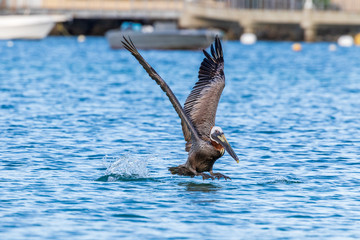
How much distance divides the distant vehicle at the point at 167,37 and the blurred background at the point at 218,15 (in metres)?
19.1

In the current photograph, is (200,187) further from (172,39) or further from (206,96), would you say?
(172,39)

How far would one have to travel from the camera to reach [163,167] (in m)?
16.3

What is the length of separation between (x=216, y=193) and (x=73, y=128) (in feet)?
27.9

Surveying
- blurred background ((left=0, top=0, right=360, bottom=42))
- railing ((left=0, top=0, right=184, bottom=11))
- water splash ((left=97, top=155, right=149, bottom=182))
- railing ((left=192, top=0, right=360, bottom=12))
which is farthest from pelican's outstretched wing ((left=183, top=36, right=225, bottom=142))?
railing ((left=192, top=0, right=360, bottom=12))

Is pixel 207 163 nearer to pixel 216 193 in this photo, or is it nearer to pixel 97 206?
pixel 216 193

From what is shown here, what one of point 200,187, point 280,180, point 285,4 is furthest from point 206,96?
point 285,4

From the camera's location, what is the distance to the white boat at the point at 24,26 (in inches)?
3169

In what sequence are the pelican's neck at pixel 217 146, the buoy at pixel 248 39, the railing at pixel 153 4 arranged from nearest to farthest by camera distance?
the pelican's neck at pixel 217 146 → the buoy at pixel 248 39 → the railing at pixel 153 4

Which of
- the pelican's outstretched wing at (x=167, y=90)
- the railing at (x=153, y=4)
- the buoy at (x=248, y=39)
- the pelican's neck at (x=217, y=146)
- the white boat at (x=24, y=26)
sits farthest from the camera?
the railing at (x=153, y=4)

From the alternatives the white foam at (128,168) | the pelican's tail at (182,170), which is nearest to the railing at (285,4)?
the white foam at (128,168)

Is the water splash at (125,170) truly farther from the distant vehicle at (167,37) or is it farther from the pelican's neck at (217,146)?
the distant vehicle at (167,37)

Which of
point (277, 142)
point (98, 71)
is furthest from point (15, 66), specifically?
point (277, 142)

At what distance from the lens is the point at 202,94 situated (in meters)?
14.2

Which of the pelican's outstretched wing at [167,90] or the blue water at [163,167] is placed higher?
the pelican's outstretched wing at [167,90]
